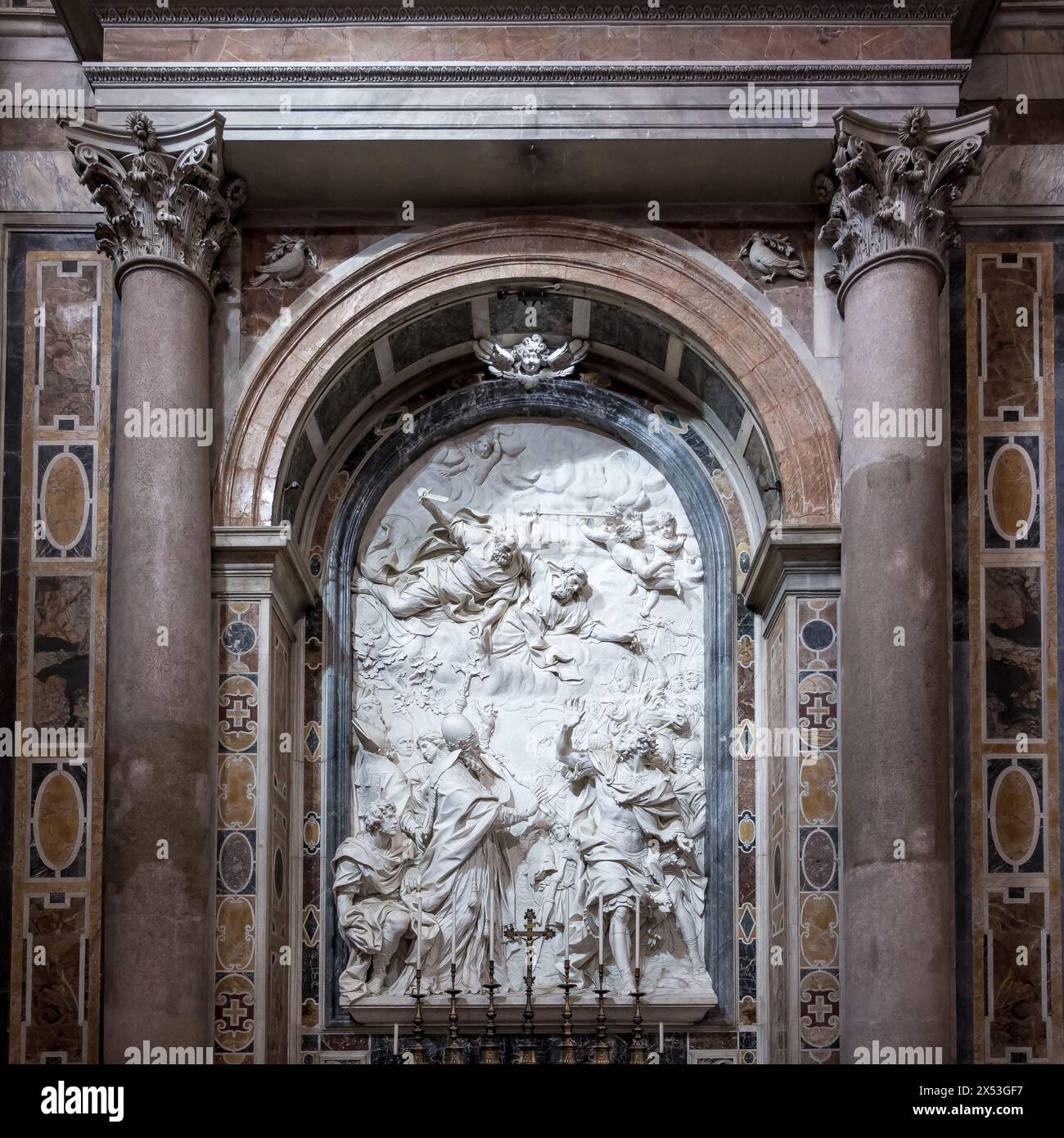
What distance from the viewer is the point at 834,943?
556 inches

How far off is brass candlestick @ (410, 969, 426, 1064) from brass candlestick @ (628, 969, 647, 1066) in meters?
1.49

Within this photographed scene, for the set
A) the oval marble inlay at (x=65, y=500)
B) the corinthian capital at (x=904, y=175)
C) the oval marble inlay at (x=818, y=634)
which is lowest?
the oval marble inlay at (x=818, y=634)

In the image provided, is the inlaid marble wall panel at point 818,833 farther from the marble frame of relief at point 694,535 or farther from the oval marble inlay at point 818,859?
the marble frame of relief at point 694,535

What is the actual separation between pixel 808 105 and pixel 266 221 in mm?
3986

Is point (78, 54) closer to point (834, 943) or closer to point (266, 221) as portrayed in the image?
point (266, 221)

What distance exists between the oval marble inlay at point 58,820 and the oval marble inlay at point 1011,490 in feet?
21.9

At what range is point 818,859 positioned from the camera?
46.7 feet

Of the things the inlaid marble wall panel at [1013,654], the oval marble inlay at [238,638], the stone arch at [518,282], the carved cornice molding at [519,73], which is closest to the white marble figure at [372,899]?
the oval marble inlay at [238,638]

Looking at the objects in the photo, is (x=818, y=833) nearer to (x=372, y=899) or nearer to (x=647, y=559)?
(x=647, y=559)

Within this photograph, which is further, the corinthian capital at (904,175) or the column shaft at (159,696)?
the corinthian capital at (904,175)

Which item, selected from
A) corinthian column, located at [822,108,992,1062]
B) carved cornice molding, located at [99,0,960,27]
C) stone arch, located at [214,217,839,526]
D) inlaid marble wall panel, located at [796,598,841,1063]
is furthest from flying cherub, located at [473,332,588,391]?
inlaid marble wall panel, located at [796,598,841,1063]

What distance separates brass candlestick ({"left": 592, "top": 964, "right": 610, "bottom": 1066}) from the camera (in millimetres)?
14664

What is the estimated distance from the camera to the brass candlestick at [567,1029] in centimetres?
1459
